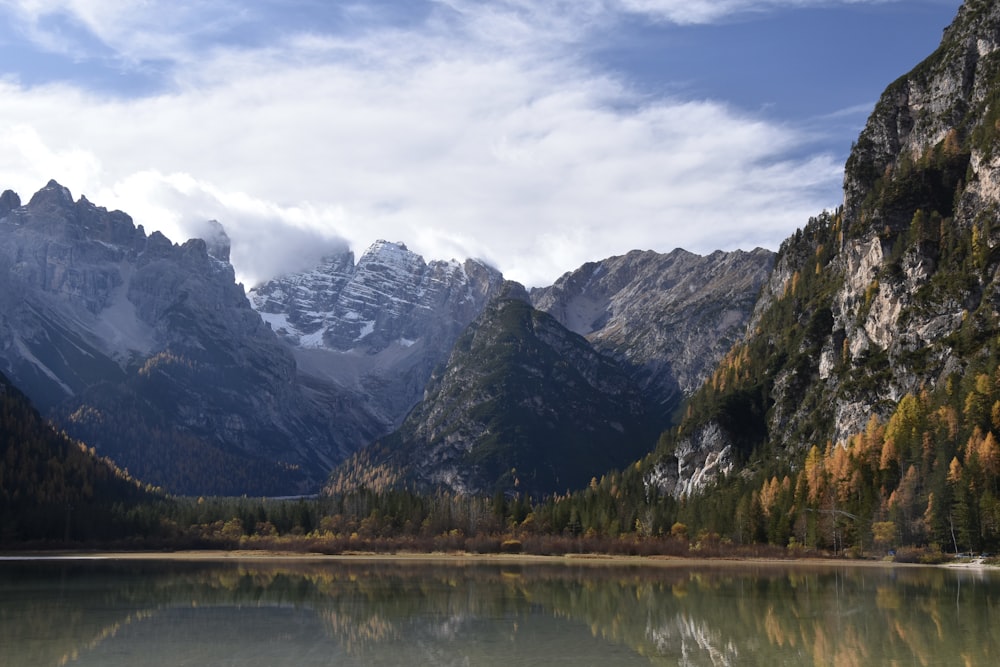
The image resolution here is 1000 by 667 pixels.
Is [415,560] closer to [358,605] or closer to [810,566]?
[810,566]

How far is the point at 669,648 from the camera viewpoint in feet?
226

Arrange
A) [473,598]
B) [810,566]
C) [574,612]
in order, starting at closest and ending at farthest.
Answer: [574,612] → [473,598] → [810,566]

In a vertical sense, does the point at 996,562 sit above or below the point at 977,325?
below

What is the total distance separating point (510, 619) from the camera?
84.8 meters

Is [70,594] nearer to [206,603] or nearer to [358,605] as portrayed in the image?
[206,603]

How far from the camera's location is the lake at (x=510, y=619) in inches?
2534

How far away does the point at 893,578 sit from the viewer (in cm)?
12169

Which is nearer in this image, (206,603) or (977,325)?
(206,603)

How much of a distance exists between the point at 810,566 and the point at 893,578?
115 ft

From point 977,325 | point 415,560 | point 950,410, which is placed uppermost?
point 977,325

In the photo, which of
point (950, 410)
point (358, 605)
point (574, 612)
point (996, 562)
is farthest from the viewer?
point (950, 410)

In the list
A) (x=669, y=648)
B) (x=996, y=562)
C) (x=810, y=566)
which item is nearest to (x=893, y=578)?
(x=996, y=562)

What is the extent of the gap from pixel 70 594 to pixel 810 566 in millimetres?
102530

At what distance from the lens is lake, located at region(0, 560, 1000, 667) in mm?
64375
